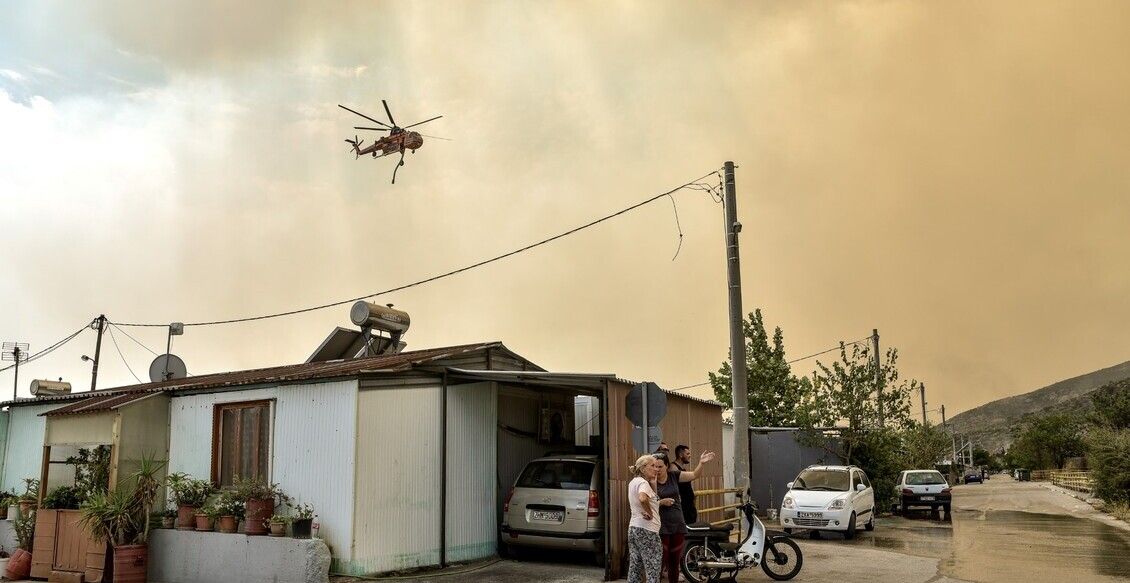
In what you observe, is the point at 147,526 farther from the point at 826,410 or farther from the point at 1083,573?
the point at 826,410

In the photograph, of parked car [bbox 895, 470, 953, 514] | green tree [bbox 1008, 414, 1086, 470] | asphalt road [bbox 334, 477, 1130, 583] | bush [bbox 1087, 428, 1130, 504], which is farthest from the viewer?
green tree [bbox 1008, 414, 1086, 470]

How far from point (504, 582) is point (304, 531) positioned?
9.49 feet

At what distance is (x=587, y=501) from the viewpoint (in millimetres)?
12266

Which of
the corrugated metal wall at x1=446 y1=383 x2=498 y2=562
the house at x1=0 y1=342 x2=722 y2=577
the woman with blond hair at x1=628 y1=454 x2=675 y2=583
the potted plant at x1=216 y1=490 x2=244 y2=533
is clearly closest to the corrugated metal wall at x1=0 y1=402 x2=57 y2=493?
the house at x1=0 y1=342 x2=722 y2=577

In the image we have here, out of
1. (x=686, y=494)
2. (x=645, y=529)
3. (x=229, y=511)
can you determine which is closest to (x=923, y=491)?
Answer: (x=686, y=494)

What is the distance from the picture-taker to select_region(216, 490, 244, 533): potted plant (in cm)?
1238

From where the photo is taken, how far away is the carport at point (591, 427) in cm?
1183

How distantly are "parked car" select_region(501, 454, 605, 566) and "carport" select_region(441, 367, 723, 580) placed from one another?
26cm

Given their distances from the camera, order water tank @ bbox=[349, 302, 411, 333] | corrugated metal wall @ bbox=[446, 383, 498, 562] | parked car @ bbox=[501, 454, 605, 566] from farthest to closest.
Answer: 1. water tank @ bbox=[349, 302, 411, 333]
2. corrugated metal wall @ bbox=[446, 383, 498, 562]
3. parked car @ bbox=[501, 454, 605, 566]

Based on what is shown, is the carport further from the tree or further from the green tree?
the green tree

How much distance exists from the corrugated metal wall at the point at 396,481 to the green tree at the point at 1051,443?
2785 inches

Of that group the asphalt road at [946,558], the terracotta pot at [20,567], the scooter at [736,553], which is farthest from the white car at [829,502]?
the terracotta pot at [20,567]

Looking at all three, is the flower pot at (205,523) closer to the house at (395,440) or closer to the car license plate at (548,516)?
the house at (395,440)

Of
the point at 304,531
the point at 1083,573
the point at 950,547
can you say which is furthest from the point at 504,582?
the point at 950,547
